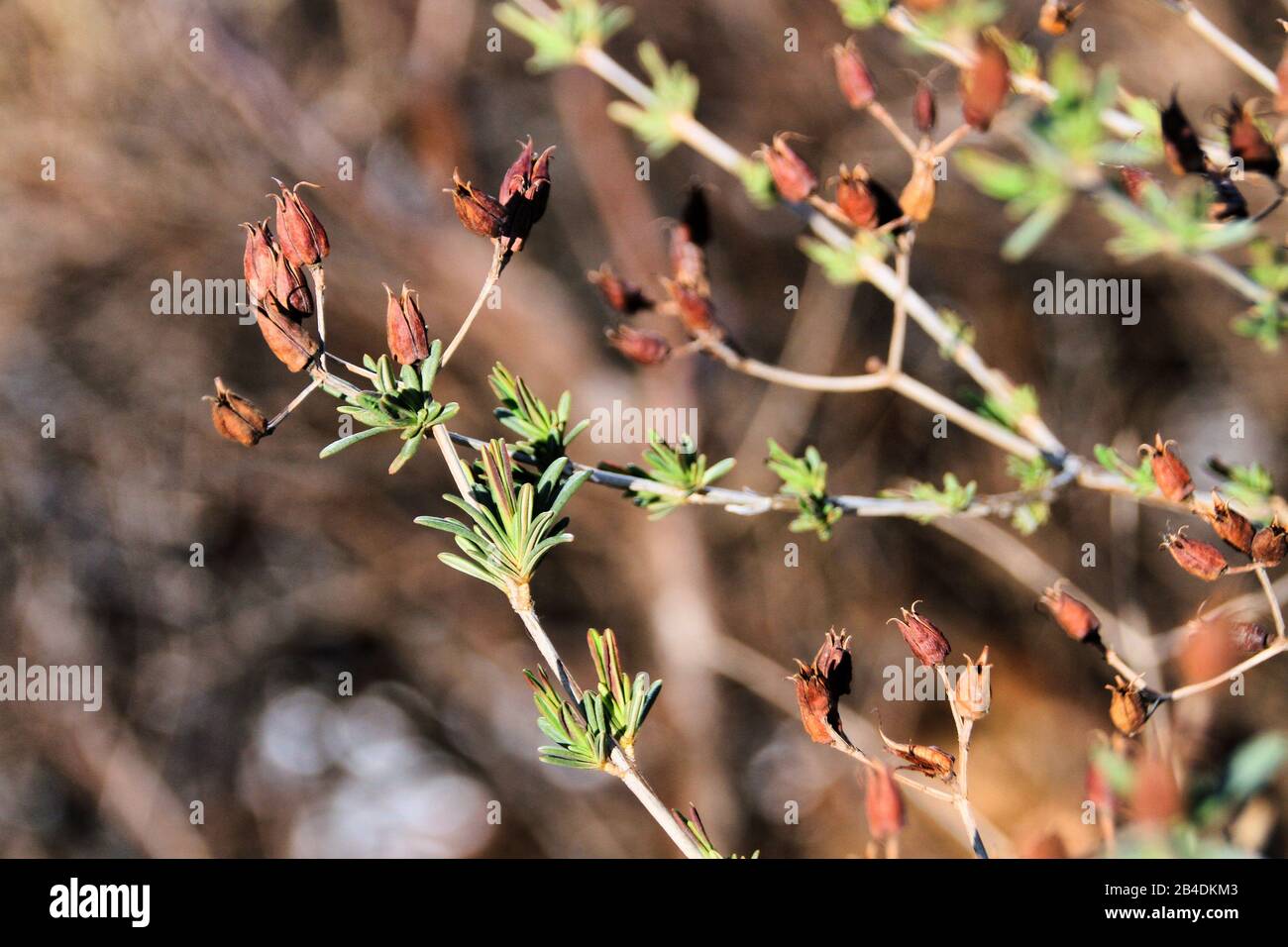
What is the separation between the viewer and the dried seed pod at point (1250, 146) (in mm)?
839

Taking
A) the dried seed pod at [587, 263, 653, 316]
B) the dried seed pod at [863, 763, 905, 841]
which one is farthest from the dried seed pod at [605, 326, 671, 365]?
the dried seed pod at [863, 763, 905, 841]

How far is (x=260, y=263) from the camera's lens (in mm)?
861

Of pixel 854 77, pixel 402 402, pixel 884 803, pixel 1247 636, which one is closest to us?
pixel 884 803

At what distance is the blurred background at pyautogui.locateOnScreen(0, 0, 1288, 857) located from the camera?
374 centimetres

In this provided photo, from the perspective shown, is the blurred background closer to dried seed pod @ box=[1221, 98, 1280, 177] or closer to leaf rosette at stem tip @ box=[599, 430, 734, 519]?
leaf rosette at stem tip @ box=[599, 430, 734, 519]

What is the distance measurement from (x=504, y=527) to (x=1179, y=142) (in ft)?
2.10

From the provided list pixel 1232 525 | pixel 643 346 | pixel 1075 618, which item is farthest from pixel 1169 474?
pixel 643 346

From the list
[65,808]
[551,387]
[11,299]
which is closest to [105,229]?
[11,299]

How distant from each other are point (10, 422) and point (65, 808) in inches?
60.8

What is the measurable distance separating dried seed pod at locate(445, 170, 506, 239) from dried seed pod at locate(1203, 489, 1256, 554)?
72 cm

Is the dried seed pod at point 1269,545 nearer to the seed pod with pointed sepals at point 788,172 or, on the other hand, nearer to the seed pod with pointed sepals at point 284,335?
the seed pod with pointed sepals at point 788,172

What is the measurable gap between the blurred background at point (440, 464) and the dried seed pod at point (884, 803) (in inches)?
115

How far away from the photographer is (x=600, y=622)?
4492mm

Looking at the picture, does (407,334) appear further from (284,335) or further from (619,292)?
(619,292)
